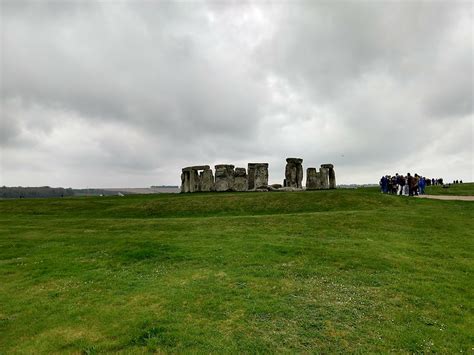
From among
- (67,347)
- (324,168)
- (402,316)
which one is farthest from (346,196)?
(67,347)

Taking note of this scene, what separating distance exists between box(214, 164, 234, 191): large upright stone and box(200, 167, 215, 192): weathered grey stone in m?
1.08

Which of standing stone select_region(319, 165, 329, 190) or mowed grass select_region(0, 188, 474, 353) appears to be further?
standing stone select_region(319, 165, 329, 190)

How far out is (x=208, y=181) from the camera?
47.7m

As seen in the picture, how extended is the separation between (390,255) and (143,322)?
10227 mm

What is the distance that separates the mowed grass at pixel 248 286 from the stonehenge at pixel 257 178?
22.5 metres

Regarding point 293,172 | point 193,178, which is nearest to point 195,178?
point 193,178

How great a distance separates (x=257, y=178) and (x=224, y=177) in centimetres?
463

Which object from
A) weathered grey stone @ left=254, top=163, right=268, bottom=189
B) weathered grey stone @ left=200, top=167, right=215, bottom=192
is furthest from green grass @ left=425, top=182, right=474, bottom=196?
weathered grey stone @ left=200, top=167, right=215, bottom=192

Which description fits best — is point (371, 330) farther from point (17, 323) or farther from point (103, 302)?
point (17, 323)

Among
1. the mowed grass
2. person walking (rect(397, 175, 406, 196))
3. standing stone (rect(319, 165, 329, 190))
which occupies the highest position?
standing stone (rect(319, 165, 329, 190))

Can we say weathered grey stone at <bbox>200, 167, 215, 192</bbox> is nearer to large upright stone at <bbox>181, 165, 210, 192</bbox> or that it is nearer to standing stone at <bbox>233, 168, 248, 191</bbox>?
large upright stone at <bbox>181, 165, 210, 192</bbox>

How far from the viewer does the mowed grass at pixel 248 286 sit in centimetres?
795

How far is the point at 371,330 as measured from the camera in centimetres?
816

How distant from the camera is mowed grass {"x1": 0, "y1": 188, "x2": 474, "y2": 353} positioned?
7.95 m
